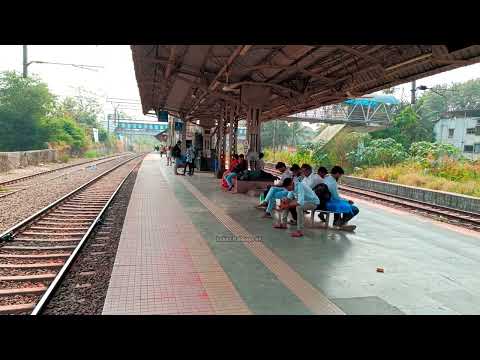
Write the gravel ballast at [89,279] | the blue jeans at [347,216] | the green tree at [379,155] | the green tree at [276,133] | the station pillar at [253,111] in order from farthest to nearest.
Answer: the green tree at [276,133], the green tree at [379,155], the station pillar at [253,111], the blue jeans at [347,216], the gravel ballast at [89,279]

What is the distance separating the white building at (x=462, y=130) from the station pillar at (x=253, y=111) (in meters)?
27.5

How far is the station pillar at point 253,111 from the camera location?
13639 millimetres

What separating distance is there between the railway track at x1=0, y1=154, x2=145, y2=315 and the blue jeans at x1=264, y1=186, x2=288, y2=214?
3.76 metres

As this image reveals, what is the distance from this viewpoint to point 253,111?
1401 cm

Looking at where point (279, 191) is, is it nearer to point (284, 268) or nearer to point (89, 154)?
point (284, 268)

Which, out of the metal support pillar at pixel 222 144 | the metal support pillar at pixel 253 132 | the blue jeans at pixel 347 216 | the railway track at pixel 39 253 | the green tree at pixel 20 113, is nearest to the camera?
the railway track at pixel 39 253

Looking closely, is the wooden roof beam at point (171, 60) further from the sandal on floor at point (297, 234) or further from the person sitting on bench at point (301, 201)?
the sandal on floor at point (297, 234)

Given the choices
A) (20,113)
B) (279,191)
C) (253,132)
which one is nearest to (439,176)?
(253,132)

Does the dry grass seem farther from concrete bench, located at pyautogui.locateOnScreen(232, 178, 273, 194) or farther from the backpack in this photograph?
the backpack

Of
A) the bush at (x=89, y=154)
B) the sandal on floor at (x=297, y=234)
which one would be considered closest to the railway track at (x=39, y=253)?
the sandal on floor at (x=297, y=234)

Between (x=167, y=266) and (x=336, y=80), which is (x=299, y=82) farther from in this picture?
(x=167, y=266)

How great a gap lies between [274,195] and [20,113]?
99.8 feet

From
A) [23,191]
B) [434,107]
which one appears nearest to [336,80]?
[23,191]
